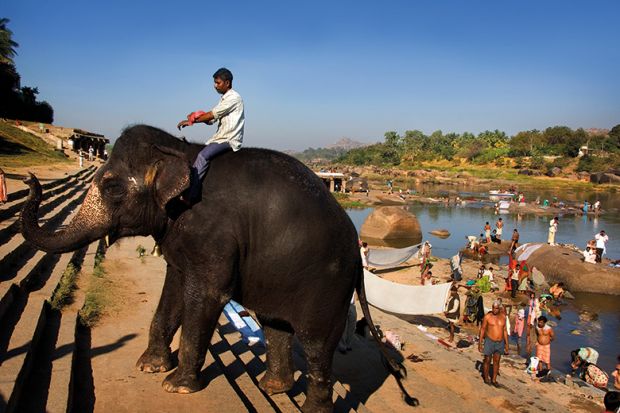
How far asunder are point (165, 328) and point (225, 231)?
1558 millimetres

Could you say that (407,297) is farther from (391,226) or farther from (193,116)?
(391,226)

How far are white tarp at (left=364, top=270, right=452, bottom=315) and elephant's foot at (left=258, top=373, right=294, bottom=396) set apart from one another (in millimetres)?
8201

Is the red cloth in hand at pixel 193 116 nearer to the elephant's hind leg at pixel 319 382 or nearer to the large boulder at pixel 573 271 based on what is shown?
the elephant's hind leg at pixel 319 382

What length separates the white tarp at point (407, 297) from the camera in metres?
13.5

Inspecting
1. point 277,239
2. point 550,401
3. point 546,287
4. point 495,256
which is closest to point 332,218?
point 277,239

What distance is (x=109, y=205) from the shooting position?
4.52 m

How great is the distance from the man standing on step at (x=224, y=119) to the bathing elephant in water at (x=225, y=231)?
4.4 inches

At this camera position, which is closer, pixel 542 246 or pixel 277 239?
pixel 277 239

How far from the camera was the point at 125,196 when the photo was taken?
177 inches

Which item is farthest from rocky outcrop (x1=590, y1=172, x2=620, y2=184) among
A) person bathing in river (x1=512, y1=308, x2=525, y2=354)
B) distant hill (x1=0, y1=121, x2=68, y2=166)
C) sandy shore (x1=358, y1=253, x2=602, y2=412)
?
distant hill (x1=0, y1=121, x2=68, y2=166)

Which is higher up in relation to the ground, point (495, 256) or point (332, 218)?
point (332, 218)

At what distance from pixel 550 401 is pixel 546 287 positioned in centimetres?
1223

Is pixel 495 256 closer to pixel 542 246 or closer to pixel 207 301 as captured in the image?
pixel 542 246

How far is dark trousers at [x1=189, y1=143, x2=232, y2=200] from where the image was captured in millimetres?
4367
